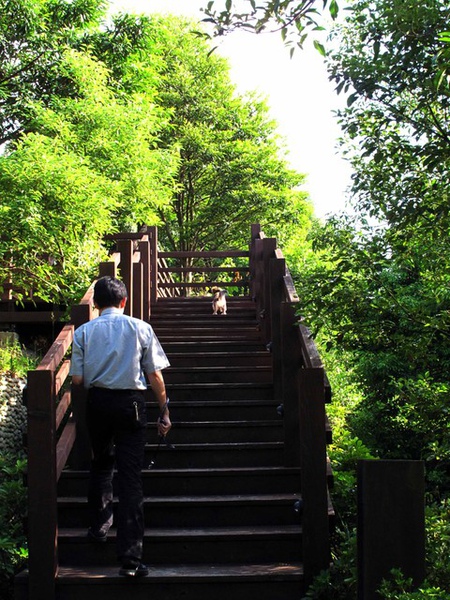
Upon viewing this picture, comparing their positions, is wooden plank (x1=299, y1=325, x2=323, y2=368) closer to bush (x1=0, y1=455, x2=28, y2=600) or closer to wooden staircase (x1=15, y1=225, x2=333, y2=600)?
wooden staircase (x1=15, y1=225, x2=333, y2=600)

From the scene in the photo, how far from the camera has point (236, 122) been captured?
27.5 m

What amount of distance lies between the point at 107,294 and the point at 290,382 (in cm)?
162

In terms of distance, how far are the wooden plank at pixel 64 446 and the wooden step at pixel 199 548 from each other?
17.1 inches

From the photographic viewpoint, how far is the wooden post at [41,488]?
200 inches

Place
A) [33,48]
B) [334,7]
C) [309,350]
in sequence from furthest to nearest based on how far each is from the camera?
[33,48]
[309,350]
[334,7]

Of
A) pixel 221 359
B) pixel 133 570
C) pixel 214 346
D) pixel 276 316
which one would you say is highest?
pixel 276 316

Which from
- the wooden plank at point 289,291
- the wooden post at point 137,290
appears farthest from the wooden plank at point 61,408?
the wooden post at point 137,290

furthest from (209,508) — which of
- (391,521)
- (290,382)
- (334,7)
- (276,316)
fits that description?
(334,7)

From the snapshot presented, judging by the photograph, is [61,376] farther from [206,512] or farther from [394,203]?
[394,203]

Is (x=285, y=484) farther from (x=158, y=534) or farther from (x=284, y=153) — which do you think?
(x=284, y=153)

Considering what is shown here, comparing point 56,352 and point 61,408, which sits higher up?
point 56,352

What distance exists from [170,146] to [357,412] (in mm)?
9836

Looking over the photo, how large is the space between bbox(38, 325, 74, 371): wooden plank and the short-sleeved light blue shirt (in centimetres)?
→ 19

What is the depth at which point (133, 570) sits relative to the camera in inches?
199
